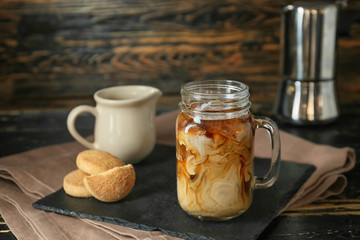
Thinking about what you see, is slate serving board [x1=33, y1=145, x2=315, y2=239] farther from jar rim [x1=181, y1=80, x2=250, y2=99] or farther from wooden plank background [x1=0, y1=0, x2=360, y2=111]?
wooden plank background [x1=0, y1=0, x2=360, y2=111]

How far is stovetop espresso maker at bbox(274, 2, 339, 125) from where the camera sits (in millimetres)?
1311

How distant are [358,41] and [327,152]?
2.05 feet

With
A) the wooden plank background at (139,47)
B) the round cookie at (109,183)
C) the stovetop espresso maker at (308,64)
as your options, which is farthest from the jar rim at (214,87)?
the wooden plank background at (139,47)

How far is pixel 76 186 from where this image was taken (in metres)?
0.90

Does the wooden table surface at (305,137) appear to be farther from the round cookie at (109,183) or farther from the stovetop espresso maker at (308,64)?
the round cookie at (109,183)

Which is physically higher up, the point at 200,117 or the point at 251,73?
the point at 200,117

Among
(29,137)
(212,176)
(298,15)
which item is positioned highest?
(298,15)

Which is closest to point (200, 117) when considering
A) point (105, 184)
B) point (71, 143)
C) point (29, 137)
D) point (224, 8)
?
point (105, 184)

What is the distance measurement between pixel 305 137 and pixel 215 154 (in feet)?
2.03

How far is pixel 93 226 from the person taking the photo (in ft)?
2.71

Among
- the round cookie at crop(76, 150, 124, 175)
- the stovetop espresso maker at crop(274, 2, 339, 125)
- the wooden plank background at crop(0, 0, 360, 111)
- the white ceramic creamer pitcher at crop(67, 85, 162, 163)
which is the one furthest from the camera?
the wooden plank background at crop(0, 0, 360, 111)

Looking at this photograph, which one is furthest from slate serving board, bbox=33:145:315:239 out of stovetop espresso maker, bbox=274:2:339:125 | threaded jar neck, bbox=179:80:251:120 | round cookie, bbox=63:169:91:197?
stovetop espresso maker, bbox=274:2:339:125

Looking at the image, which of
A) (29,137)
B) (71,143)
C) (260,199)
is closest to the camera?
(260,199)

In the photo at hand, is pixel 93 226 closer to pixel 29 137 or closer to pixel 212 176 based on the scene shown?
pixel 212 176
